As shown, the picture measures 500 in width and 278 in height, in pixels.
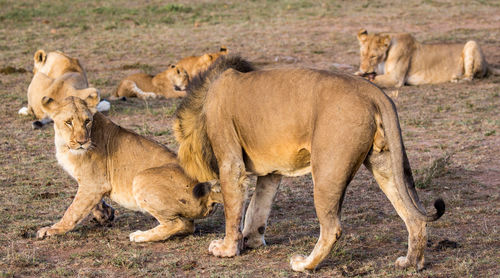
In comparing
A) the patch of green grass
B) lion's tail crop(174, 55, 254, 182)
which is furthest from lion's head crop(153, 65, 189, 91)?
lion's tail crop(174, 55, 254, 182)

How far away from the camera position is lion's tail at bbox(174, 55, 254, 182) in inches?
186

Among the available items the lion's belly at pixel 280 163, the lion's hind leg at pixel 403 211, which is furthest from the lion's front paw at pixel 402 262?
the lion's belly at pixel 280 163

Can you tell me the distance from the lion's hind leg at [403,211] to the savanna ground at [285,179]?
9 centimetres

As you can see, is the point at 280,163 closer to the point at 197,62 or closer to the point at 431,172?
the point at 431,172

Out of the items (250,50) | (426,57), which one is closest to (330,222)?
(426,57)

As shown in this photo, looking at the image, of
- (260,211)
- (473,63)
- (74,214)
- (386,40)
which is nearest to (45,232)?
(74,214)

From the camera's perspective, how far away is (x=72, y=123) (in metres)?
5.21

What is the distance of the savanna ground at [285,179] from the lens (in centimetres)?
465

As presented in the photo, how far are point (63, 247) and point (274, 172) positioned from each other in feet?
5.34

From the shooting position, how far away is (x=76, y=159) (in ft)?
17.3

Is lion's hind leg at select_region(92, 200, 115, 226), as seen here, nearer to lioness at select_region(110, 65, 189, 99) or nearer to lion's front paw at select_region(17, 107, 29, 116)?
lion's front paw at select_region(17, 107, 29, 116)

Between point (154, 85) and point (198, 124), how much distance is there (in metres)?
7.20

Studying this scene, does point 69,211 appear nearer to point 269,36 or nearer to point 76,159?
point 76,159

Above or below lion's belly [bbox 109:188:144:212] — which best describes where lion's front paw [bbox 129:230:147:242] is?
below
